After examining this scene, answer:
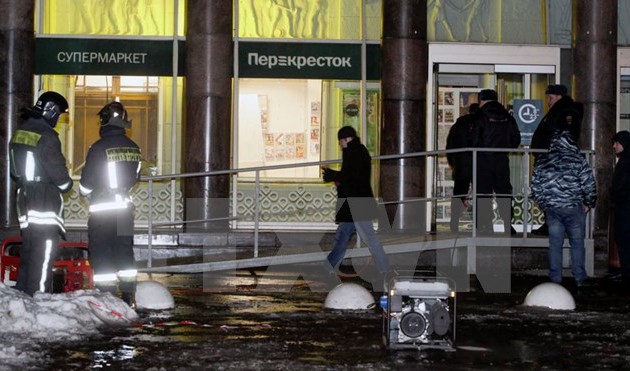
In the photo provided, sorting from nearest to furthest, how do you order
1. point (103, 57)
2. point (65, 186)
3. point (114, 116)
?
1. point (65, 186)
2. point (114, 116)
3. point (103, 57)

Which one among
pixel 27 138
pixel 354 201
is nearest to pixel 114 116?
pixel 27 138

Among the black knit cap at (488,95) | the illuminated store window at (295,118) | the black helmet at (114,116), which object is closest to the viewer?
the black helmet at (114,116)

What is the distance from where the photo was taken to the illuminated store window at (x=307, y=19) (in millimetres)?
20109

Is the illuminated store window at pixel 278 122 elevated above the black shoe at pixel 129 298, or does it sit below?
above

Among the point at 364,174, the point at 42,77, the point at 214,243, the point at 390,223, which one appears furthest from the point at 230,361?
the point at 42,77

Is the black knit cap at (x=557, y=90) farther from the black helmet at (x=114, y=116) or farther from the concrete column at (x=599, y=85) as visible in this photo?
the black helmet at (x=114, y=116)

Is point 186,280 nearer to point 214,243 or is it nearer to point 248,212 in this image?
point 214,243

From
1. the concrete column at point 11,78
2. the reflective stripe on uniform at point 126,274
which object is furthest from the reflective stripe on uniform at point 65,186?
the concrete column at point 11,78

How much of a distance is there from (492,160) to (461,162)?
0.50 metres

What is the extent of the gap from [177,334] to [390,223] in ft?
30.2

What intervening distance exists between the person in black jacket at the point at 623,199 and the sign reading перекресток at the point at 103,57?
751 centimetres

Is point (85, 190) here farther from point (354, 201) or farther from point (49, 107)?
point (354, 201)

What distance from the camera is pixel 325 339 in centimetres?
999

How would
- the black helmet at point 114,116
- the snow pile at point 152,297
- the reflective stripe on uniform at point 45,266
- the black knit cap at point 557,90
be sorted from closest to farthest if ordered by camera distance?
the reflective stripe on uniform at point 45,266 → the black helmet at point 114,116 → the snow pile at point 152,297 → the black knit cap at point 557,90
